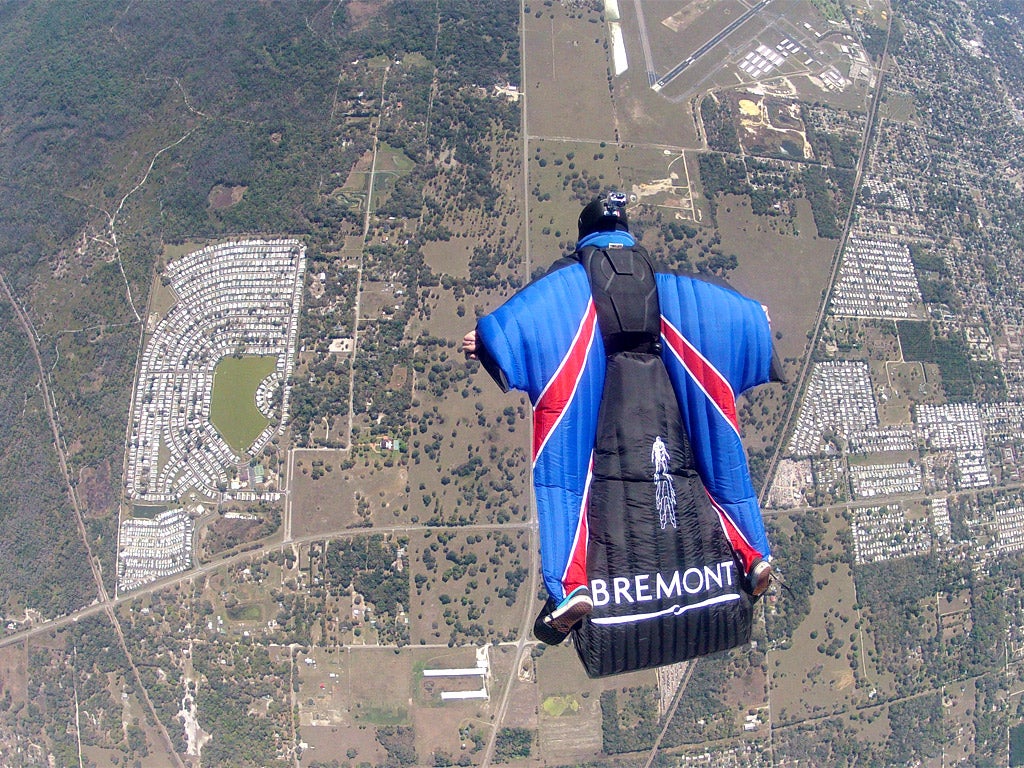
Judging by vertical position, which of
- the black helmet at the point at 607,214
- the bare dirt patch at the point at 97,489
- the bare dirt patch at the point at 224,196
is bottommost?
the bare dirt patch at the point at 97,489

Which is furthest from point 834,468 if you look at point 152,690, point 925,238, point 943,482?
point 152,690

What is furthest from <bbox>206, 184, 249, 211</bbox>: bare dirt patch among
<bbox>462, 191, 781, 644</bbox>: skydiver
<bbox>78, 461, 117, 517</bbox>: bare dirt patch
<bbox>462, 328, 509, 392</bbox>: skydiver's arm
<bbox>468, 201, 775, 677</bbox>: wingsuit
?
<bbox>468, 201, 775, 677</bbox>: wingsuit

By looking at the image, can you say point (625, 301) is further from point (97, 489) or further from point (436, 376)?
point (97, 489)

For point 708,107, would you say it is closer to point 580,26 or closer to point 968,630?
point 580,26

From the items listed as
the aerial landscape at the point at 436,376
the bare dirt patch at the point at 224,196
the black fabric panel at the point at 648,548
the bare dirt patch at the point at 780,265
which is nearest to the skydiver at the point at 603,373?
the black fabric panel at the point at 648,548

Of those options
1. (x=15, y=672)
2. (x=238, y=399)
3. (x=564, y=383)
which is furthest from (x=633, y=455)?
(x=15, y=672)

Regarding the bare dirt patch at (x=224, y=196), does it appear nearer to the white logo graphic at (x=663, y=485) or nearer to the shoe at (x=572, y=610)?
the white logo graphic at (x=663, y=485)

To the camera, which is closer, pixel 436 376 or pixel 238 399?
pixel 436 376
